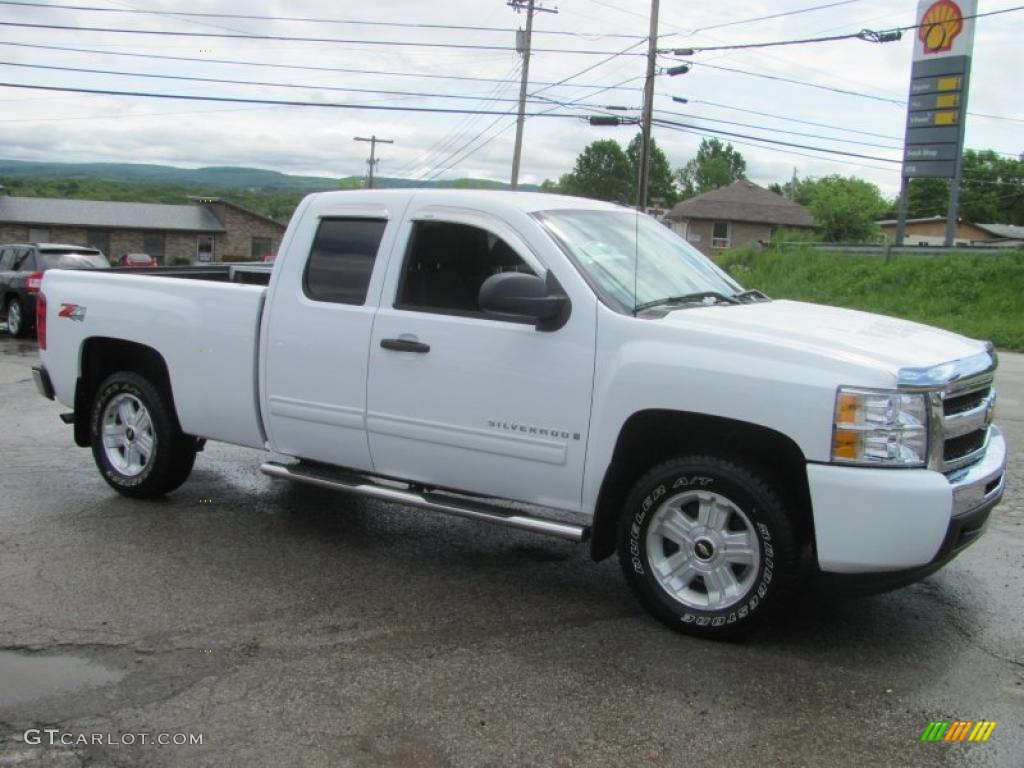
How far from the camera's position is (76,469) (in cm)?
727

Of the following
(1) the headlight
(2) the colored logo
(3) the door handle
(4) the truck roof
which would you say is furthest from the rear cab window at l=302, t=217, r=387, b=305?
(2) the colored logo

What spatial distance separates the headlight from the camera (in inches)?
149

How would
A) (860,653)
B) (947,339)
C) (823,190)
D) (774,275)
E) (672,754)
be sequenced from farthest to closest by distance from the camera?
1. (823,190)
2. (774,275)
3. (947,339)
4. (860,653)
5. (672,754)

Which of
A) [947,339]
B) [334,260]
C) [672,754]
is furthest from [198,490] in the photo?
[947,339]

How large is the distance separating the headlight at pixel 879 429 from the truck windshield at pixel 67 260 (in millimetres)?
16523

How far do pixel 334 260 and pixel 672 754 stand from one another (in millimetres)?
3163

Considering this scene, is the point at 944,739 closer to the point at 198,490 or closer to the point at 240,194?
the point at 198,490

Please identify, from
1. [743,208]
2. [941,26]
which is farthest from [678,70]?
[743,208]

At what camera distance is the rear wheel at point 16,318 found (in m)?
18.3

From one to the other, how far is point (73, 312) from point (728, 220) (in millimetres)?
58673

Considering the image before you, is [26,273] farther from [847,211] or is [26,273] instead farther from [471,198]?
[847,211]

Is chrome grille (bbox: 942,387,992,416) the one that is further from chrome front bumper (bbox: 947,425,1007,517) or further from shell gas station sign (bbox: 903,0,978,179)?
shell gas station sign (bbox: 903,0,978,179)

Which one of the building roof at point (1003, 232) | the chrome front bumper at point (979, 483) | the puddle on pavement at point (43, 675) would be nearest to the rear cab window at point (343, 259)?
the puddle on pavement at point (43, 675)

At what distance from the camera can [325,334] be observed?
5199 mm
